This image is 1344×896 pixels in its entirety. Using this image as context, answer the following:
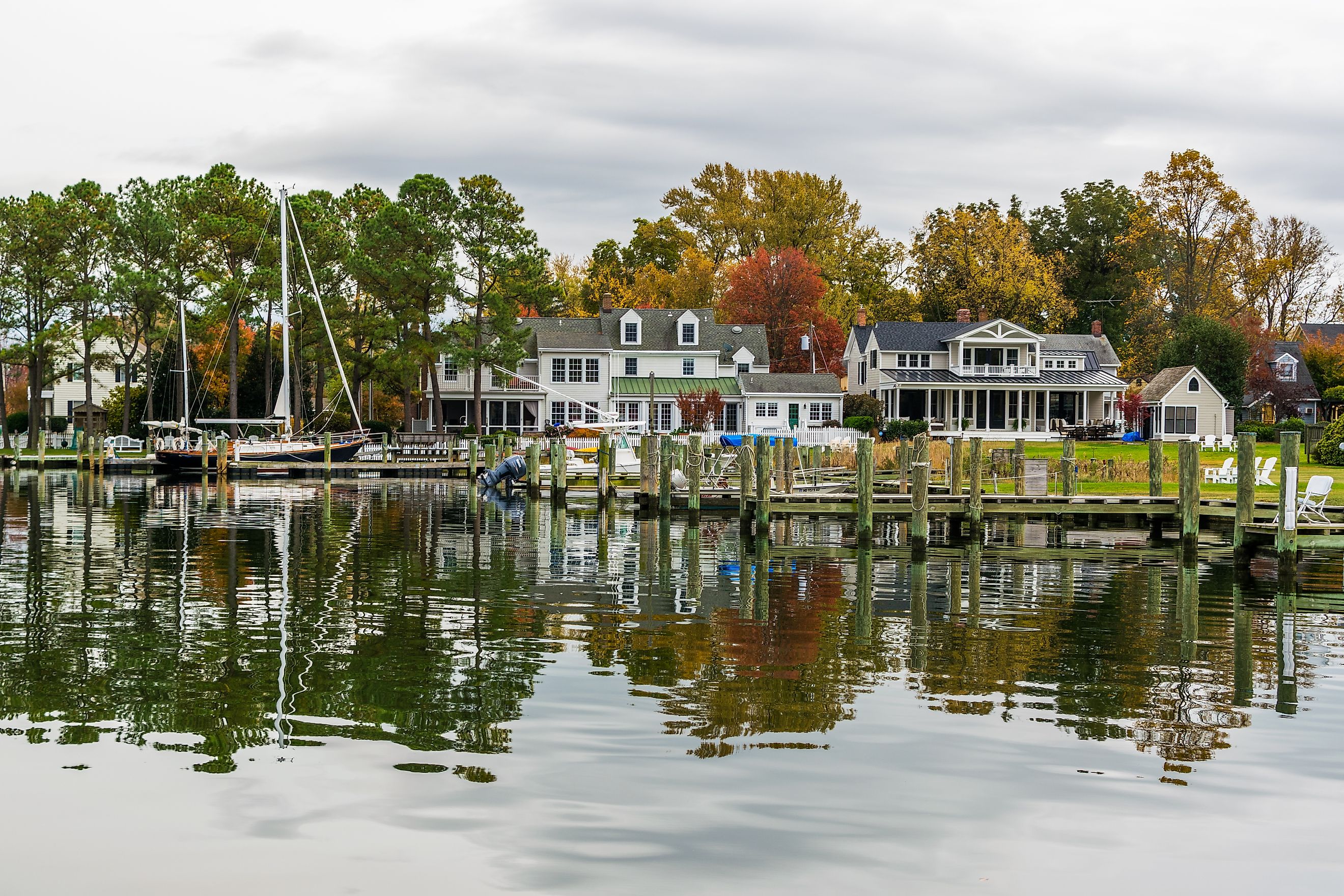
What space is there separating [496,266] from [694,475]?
123 ft

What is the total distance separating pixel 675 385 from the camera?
8019 cm

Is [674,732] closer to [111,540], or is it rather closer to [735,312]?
[111,540]

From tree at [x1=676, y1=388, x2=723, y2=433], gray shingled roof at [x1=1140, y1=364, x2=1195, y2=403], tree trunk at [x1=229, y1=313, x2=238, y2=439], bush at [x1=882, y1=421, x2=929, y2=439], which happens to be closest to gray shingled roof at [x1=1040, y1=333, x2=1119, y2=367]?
gray shingled roof at [x1=1140, y1=364, x2=1195, y2=403]

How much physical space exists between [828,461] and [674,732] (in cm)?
3418

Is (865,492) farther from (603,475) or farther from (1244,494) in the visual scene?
(603,475)

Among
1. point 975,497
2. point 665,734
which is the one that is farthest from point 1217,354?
point 665,734

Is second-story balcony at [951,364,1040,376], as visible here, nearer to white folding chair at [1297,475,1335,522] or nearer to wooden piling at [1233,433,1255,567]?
white folding chair at [1297,475,1335,522]

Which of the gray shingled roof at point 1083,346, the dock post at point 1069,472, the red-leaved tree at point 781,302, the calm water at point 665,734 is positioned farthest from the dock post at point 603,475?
the red-leaved tree at point 781,302

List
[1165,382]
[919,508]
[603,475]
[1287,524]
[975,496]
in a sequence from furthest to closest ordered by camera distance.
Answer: [1165,382] < [603,475] < [975,496] < [919,508] < [1287,524]

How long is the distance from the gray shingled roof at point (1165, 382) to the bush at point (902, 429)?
13300 mm

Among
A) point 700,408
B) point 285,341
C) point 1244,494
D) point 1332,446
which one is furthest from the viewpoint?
point 700,408

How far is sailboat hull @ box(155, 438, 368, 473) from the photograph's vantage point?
5562 centimetres

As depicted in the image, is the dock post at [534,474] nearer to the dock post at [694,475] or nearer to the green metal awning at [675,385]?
the dock post at [694,475]

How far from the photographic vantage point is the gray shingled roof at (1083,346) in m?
85.7
